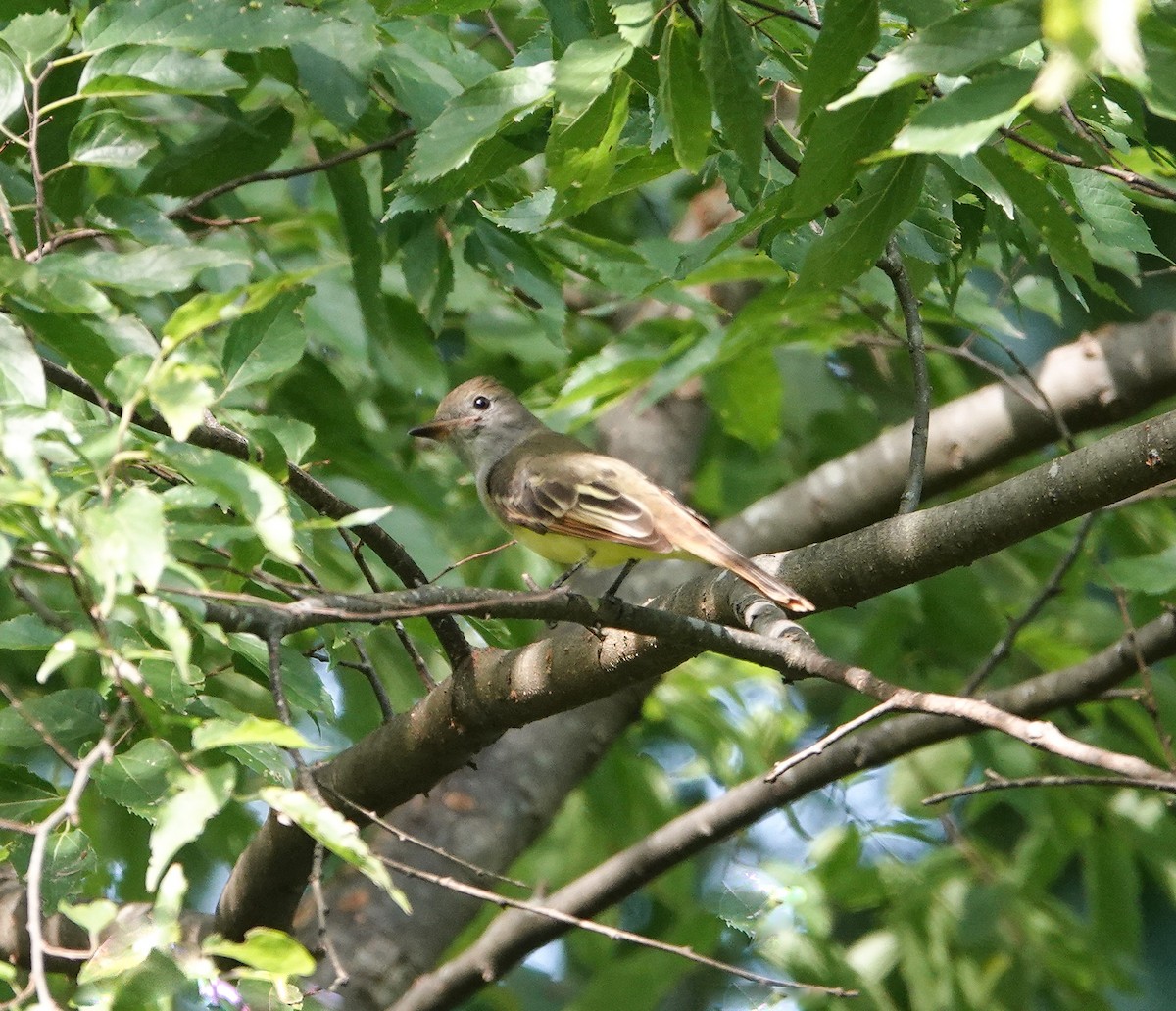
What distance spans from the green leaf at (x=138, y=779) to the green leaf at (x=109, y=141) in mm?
1301

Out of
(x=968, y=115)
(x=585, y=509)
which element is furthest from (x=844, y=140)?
(x=585, y=509)

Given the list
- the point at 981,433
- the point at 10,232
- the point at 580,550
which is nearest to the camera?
the point at 10,232

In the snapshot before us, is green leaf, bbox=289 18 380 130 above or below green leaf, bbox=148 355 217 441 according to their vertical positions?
above

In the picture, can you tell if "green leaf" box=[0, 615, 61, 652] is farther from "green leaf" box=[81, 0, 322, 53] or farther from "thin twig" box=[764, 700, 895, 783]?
"thin twig" box=[764, 700, 895, 783]

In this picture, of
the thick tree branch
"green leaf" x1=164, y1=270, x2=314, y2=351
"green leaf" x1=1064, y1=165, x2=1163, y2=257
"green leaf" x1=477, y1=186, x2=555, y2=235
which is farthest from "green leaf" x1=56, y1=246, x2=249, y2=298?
the thick tree branch

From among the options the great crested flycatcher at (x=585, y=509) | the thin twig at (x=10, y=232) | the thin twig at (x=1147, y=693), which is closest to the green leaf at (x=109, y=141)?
the thin twig at (x=10, y=232)

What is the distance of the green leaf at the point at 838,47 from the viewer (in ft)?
7.55

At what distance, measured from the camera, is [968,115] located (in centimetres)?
193

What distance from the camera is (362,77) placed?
3.45 m

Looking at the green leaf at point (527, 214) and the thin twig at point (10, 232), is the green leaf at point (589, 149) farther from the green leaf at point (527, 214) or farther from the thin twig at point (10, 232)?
the thin twig at point (10, 232)

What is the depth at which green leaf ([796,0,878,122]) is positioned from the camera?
230 cm

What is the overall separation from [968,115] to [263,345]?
147 cm

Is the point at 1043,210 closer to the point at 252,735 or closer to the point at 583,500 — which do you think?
the point at 252,735

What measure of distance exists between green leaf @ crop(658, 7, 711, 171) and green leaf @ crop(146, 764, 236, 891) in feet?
4.25
